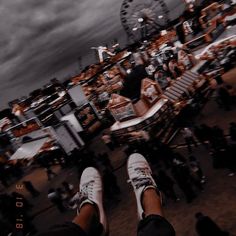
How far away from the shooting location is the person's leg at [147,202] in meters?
2.51

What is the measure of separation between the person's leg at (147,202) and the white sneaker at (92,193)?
542 millimetres

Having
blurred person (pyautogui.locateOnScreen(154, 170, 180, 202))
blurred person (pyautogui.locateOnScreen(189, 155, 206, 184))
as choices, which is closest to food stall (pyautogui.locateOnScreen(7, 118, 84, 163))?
blurred person (pyautogui.locateOnScreen(154, 170, 180, 202))

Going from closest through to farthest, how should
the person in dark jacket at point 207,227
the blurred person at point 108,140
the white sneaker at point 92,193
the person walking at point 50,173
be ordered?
the white sneaker at point 92,193 → the person in dark jacket at point 207,227 → the blurred person at point 108,140 → the person walking at point 50,173

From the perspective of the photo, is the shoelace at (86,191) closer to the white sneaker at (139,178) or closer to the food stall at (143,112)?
the white sneaker at (139,178)

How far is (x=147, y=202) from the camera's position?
3.60 m

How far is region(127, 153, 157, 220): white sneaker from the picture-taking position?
3.93 m

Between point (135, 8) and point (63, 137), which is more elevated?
point (135, 8)

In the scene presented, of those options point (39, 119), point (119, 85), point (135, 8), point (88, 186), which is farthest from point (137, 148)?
point (135, 8)

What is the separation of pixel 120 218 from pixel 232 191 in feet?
15.3

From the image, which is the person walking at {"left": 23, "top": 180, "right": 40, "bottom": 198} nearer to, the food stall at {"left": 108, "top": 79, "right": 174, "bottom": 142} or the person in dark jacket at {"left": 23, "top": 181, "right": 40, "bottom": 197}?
the person in dark jacket at {"left": 23, "top": 181, "right": 40, "bottom": 197}

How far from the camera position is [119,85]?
108ft

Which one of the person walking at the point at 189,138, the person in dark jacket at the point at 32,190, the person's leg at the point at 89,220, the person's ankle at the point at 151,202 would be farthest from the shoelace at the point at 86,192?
the person in dark jacket at the point at 32,190

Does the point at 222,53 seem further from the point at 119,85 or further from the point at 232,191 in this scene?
the point at 232,191

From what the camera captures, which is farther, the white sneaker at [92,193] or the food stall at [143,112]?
the food stall at [143,112]
